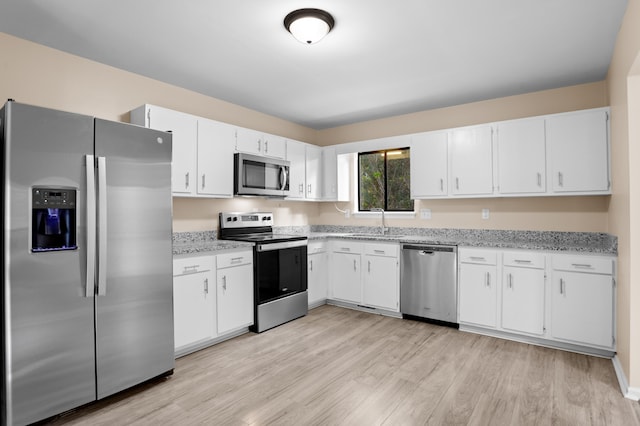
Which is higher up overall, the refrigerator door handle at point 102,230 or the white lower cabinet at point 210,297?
the refrigerator door handle at point 102,230

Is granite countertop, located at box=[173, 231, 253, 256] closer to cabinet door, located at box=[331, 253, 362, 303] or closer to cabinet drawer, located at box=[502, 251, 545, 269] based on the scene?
cabinet door, located at box=[331, 253, 362, 303]

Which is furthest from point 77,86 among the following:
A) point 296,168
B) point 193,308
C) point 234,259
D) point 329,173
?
point 329,173

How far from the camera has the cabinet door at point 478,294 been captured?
3531 millimetres

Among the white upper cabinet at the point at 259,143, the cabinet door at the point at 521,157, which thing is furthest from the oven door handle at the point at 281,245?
the cabinet door at the point at 521,157

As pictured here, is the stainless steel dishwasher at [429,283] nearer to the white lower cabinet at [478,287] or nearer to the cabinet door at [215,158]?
the white lower cabinet at [478,287]

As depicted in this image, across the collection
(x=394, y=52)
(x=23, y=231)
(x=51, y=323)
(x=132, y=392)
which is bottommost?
(x=132, y=392)

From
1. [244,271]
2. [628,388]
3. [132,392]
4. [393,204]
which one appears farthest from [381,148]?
[132,392]

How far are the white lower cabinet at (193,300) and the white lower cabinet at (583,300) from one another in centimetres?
313

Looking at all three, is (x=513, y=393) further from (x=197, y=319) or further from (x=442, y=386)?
(x=197, y=319)

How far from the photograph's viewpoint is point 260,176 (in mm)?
4078

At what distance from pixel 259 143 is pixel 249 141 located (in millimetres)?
156

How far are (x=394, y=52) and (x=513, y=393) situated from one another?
2716mm

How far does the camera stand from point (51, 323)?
207 centimetres

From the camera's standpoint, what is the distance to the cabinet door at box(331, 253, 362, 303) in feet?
14.7
